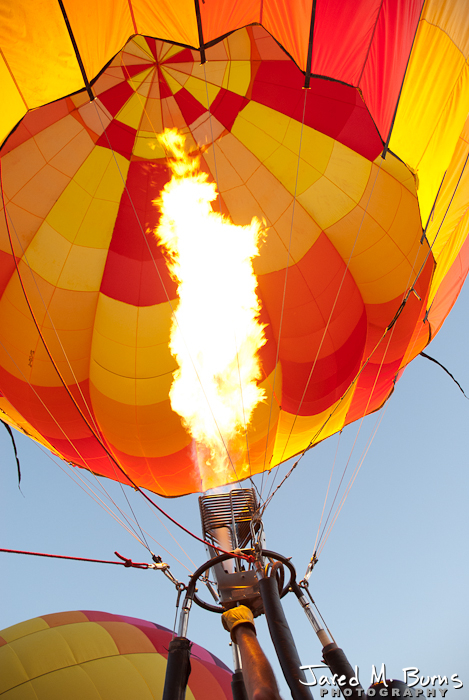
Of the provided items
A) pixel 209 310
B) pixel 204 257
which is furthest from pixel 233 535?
pixel 204 257

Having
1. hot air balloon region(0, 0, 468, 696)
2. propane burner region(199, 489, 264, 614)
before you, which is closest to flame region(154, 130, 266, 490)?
hot air balloon region(0, 0, 468, 696)

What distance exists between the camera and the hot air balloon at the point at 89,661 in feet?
17.5

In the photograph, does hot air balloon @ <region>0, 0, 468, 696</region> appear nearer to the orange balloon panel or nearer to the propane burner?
the orange balloon panel

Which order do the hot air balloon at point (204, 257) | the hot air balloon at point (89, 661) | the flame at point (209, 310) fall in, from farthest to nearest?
the hot air balloon at point (89, 661), the flame at point (209, 310), the hot air balloon at point (204, 257)

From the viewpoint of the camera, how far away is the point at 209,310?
477cm

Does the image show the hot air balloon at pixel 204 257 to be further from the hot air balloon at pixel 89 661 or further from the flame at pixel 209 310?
the hot air balloon at pixel 89 661

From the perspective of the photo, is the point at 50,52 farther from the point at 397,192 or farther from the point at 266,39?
the point at 397,192

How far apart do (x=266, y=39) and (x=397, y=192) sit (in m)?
1.63

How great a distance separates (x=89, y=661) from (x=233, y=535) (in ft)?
10.8

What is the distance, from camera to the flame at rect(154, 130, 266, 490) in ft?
15.2

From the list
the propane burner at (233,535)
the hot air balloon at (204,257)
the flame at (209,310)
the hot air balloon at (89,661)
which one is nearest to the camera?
the propane burner at (233,535)

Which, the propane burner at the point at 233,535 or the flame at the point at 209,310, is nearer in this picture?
the propane burner at the point at 233,535

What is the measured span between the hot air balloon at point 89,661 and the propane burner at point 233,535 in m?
2.87

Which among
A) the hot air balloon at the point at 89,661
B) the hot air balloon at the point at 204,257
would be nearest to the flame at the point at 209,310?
the hot air balloon at the point at 204,257
